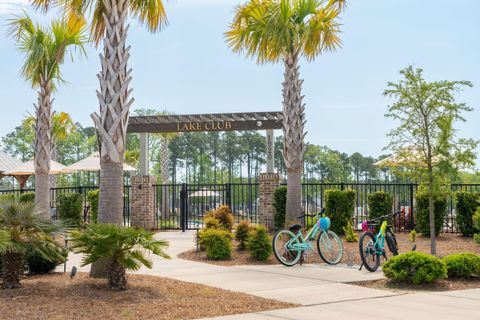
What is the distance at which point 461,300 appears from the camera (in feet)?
28.9

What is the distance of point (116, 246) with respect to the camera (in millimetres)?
8461

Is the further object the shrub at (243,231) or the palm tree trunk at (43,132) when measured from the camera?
the palm tree trunk at (43,132)

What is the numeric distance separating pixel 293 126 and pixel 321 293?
816 cm

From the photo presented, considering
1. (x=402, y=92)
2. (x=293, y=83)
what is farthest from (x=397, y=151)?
(x=293, y=83)

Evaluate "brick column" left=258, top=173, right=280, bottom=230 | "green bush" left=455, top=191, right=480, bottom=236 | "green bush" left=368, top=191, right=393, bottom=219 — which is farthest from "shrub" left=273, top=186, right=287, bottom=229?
"green bush" left=455, top=191, right=480, bottom=236

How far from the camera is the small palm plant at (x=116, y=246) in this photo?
27.7 feet

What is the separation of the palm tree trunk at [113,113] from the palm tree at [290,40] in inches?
242

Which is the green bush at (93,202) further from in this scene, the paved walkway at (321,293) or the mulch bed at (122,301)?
the mulch bed at (122,301)

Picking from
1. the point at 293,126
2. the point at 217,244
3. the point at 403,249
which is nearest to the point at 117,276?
the point at 217,244

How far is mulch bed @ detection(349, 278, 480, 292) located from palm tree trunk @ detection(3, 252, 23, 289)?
5.43 m

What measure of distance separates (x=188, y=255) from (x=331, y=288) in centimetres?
525

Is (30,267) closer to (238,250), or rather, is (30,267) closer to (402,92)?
(238,250)

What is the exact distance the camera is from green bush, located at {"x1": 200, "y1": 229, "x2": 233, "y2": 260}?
1323 cm

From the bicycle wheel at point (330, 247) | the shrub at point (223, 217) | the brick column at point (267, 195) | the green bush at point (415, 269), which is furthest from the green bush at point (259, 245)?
the brick column at point (267, 195)
